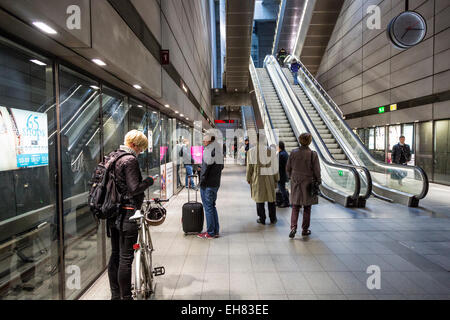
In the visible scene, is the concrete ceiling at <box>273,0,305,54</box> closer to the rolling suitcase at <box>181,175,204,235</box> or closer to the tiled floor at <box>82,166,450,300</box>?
the tiled floor at <box>82,166,450,300</box>

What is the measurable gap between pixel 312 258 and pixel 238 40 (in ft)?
49.4

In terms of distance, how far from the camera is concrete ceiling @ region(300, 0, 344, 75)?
57.4 ft

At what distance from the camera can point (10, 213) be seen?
10.0ft

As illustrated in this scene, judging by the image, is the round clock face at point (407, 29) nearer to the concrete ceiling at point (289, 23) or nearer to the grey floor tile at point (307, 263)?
the grey floor tile at point (307, 263)

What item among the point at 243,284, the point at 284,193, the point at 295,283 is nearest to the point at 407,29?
the point at 284,193

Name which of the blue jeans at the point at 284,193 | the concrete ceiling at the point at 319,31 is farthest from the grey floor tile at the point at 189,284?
the concrete ceiling at the point at 319,31

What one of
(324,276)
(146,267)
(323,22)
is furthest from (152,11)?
(323,22)

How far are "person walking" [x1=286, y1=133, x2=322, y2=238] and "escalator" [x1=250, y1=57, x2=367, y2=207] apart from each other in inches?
108

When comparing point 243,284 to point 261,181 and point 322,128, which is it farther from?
point 322,128

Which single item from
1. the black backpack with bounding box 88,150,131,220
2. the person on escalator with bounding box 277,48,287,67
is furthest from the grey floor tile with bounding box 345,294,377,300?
the person on escalator with bounding box 277,48,287,67

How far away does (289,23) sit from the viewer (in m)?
24.8

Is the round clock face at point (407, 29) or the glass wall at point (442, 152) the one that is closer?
the round clock face at point (407, 29)

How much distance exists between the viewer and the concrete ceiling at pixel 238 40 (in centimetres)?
1326
